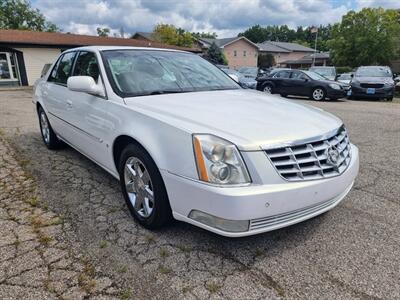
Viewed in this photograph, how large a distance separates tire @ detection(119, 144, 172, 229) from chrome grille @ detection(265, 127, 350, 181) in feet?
2.98

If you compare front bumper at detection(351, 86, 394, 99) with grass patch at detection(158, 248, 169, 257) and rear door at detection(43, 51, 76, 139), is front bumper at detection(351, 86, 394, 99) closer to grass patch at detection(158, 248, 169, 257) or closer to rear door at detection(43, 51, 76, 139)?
rear door at detection(43, 51, 76, 139)

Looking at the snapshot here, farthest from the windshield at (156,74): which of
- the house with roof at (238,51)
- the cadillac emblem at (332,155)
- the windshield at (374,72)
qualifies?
the house with roof at (238,51)

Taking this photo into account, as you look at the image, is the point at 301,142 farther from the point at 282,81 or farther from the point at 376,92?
the point at 376,92

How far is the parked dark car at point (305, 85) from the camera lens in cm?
1396

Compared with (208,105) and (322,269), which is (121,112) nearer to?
Result: (208,105)

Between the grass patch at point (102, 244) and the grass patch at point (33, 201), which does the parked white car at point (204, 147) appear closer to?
the grass patch at point (102, 244)

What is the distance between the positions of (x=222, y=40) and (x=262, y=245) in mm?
63255

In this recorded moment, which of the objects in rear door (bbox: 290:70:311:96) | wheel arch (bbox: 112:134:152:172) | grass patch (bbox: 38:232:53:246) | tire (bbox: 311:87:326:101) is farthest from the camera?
rear door (bbox: 290:70:311:96)

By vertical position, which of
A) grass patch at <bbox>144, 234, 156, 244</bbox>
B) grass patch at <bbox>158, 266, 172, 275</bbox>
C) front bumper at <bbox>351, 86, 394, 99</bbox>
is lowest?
front bumper at <bbox>351, 86, 394, 99</bbox>

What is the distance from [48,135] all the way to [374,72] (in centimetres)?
1572

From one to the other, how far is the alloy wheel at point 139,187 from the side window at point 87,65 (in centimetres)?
117

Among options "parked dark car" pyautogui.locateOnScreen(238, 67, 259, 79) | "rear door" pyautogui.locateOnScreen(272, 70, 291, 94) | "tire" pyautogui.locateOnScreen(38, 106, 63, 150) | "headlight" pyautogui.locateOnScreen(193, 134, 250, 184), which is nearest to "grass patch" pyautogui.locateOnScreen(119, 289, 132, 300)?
"headlight" pyautogui.locateOnScreen(193, 134, 250, 184)

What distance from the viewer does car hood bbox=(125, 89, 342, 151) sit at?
229 centimetres

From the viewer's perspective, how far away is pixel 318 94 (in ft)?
46.7
